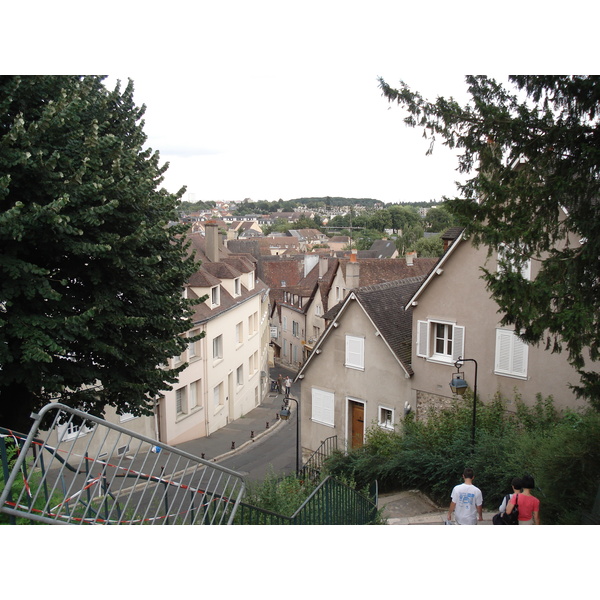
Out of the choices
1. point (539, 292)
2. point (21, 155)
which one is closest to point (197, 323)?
point (21, 155)

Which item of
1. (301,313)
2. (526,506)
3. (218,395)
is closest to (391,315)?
(526,506)

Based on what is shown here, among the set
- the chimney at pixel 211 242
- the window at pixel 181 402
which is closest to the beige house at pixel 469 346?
the window at pixel 181 402

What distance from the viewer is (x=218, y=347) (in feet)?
88.8

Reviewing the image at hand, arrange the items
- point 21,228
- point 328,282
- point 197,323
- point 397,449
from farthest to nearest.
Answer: point 328,282 < point 197,323 < point 397,449 < point 21,228

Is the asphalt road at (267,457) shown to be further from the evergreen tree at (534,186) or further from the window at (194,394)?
the evergreen tree at (534,186)

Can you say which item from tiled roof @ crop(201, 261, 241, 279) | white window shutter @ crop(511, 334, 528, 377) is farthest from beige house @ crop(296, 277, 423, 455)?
tiled roof @ crop(201, 261, 241, 279)

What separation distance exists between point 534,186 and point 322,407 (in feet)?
42.2

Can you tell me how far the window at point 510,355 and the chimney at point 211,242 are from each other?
1874cm

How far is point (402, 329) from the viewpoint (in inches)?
678

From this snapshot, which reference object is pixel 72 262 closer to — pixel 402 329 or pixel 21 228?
pixel 21 228

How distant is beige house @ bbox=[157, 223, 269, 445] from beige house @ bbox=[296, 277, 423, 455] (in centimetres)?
492

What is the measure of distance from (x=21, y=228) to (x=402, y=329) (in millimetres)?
12187

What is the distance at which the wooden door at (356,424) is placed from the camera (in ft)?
57.6

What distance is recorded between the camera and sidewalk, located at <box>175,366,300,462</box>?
23672mm
